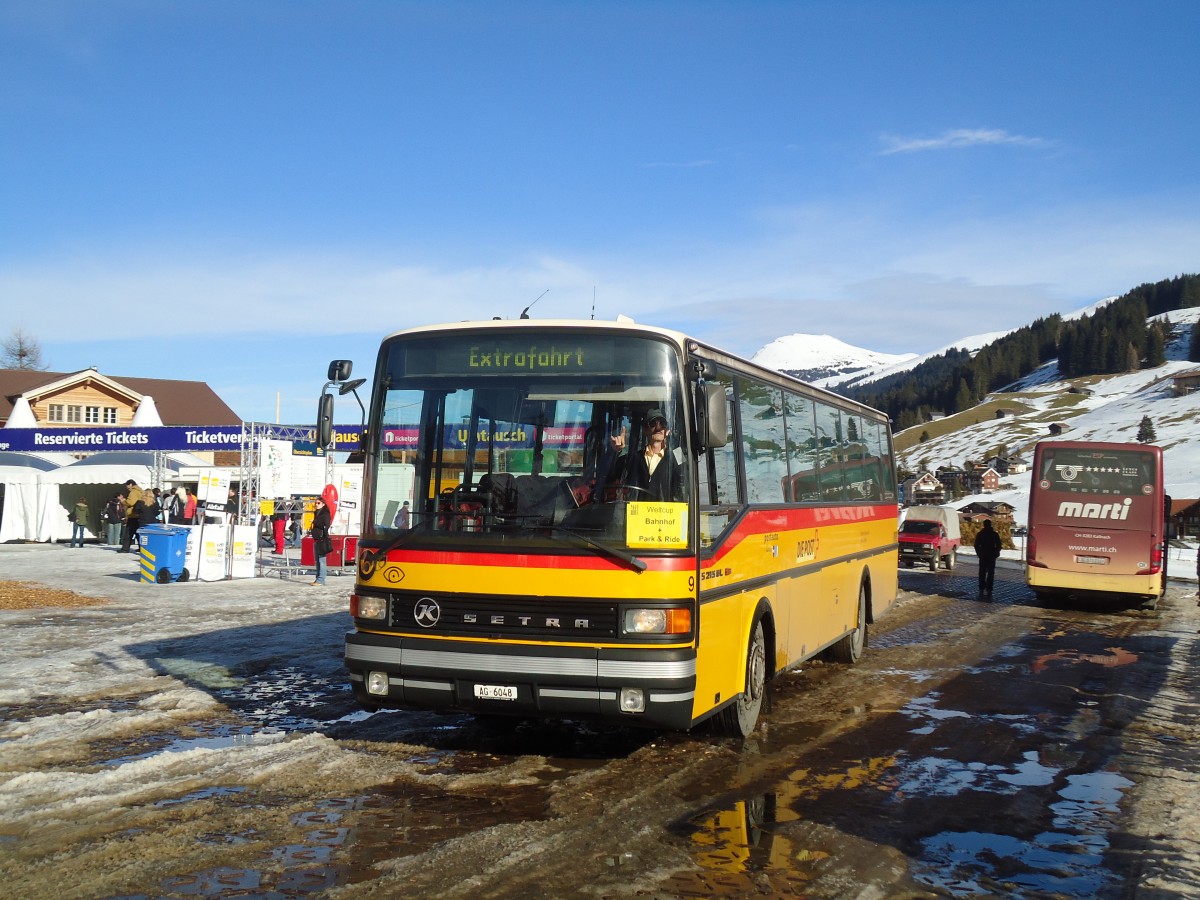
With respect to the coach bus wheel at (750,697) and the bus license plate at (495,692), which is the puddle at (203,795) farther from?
the coach bus wheel at (750,697)

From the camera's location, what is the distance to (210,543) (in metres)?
23.5

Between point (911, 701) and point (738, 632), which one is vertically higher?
point (738, 632)

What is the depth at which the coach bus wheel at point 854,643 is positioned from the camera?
13.6 m

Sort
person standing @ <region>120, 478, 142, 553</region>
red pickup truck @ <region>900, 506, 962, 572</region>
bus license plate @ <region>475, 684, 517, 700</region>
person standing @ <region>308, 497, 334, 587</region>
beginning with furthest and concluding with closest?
red pickup truck @ <region>900, 506, 962, 572</region>, person standing @ <region>120, 478, 142, 553</region>, person standing @ <region>308, 497, 334, 587</region>, bus license plate @ <region>475, 684, 517, 700</region>

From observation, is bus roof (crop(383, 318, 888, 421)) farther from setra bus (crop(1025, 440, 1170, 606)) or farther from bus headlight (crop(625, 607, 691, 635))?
setra bus (crop(1025, 440, 1170, 606))

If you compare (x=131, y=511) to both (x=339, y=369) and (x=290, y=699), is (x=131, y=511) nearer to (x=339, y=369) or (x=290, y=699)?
(x=290, y=699)

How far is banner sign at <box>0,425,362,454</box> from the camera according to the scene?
3616 cm

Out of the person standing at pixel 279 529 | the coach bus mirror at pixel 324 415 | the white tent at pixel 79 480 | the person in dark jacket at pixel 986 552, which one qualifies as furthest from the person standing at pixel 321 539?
the white tent at pixel 79 480

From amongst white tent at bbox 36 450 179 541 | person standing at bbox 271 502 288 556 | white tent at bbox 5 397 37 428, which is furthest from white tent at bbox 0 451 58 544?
white tent at bbox 5 397 37 428

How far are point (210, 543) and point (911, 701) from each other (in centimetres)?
1663

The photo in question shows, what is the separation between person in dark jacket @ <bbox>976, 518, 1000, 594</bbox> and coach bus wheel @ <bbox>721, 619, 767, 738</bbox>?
65.4ft

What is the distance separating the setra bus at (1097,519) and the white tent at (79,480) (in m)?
29.2

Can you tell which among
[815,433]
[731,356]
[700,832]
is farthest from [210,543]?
[700,832]

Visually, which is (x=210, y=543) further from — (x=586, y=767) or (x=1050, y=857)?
(x=1050, y=857)
